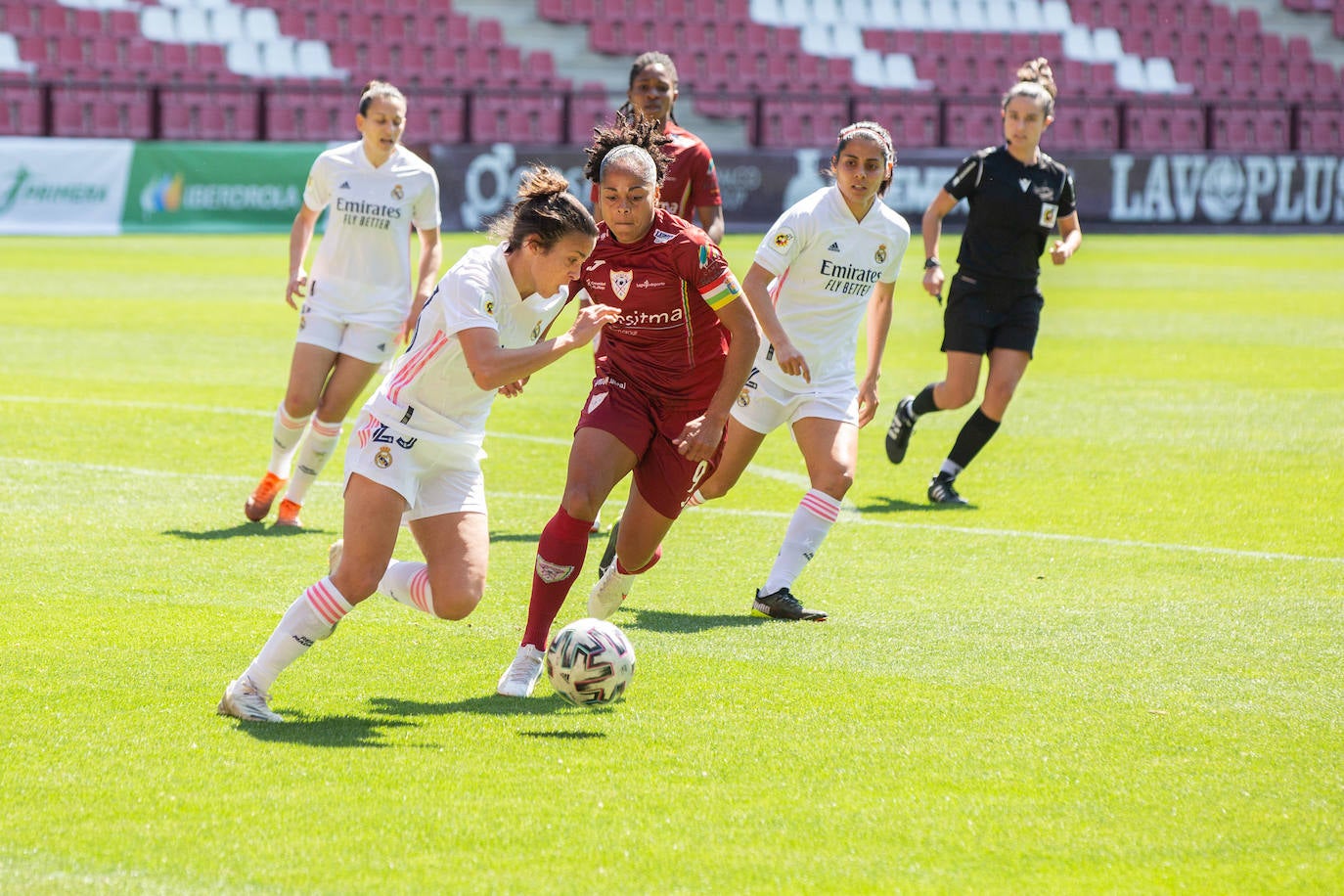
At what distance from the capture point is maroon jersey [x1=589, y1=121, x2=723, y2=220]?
27.5ft

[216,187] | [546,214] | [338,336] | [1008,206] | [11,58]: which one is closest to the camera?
[546,214]

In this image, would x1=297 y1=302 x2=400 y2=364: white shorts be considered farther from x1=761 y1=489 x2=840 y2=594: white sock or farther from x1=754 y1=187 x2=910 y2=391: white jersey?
x1=761 y1=489 x2=840 y2=594: white sock

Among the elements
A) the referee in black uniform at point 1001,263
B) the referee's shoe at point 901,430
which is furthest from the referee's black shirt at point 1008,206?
the referee's shoe at point 901,430

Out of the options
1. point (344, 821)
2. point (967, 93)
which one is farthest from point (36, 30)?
point (344, 821)

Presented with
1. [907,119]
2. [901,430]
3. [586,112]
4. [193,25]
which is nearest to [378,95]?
[901,430]

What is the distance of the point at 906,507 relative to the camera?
8.93 m

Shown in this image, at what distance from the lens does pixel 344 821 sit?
13.3 feet

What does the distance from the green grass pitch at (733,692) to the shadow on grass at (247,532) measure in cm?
3

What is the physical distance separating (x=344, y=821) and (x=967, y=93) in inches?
1345

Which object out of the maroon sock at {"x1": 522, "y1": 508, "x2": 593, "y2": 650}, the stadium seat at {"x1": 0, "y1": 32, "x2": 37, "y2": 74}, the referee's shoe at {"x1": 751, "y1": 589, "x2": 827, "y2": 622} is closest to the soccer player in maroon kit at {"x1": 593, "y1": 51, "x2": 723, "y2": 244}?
the referee's shoe at {"x1": 751, "y1": 589, "x2": 827, "y2": 622}

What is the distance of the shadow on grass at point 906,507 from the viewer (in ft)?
28.9

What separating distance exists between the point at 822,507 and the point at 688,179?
2.47 m

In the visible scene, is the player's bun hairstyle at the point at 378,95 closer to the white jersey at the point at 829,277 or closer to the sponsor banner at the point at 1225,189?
the white jersey at the point at 829,277

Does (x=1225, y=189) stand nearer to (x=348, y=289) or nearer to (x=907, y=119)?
(x=907, y=119)
